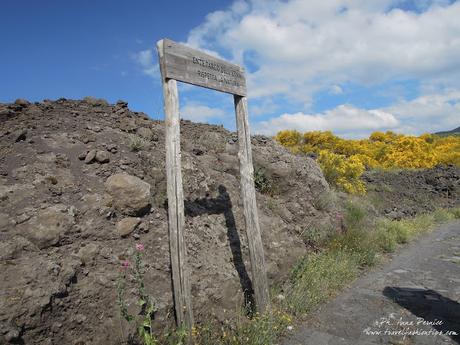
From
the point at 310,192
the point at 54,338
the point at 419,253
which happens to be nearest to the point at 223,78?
the point at 54,338

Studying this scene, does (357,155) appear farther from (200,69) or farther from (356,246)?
(200,69)

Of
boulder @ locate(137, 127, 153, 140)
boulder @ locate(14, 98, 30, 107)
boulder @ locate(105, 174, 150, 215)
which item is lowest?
boulder @ locate(105, 174, 150, 215)

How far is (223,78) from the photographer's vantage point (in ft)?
14.8

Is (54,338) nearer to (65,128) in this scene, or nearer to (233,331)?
(233,331)

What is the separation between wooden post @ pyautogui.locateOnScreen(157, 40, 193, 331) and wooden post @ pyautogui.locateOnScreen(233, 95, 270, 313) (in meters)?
1.14

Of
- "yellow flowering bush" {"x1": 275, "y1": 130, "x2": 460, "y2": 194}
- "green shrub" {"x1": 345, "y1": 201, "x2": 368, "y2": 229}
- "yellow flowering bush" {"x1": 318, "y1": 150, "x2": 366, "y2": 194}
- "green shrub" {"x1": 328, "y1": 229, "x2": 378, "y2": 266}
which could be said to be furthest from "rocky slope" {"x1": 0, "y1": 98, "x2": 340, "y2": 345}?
"yellow flowering bush" {"x1": 275, "y1": 130, "x2": 460, "y2": 194}

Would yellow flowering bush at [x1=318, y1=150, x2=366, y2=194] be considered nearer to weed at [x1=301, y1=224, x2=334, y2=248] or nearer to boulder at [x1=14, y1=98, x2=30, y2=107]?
weed at [x1=301, y1=224, x2=334, y2=248]

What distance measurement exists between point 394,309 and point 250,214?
2.50 meters

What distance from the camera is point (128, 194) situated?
4.62 m

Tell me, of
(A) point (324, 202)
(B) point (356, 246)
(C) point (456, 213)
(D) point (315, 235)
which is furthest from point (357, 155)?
(D) point (315, 235)

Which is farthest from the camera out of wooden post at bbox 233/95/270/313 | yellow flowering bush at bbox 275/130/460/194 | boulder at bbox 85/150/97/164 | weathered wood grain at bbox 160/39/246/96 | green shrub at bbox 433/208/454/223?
yellow flowering bush at bbox 275/130/460/194

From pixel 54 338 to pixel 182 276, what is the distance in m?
1.26

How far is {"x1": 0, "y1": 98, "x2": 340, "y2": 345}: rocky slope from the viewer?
333 cm

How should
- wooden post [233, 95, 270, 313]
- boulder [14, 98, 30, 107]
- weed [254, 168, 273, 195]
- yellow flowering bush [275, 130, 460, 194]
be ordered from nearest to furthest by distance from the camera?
wooden post [233, 95, 270, 313]
boulder [14, 98, 30, 107]
weed [254, 168, 273, 195]
yellow flowering bush [275, 130, 460, 194]
